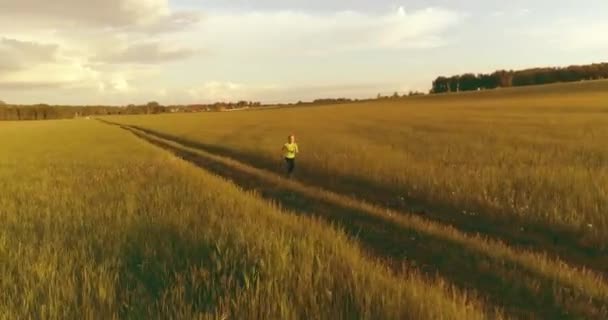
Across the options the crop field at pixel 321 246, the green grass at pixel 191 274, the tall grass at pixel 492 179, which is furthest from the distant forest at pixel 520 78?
the green grass at pixel 191 274

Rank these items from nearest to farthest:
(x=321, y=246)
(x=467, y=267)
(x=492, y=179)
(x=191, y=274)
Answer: (x=191, y=274), (x=321, y=246), (x=467, y=267), (x=492, y=179)

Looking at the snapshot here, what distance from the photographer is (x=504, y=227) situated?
1002 centimetres

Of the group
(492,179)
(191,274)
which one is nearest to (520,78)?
(492,179)

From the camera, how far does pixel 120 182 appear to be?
1345cm

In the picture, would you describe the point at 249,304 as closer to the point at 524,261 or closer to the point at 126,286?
the point at 126,286

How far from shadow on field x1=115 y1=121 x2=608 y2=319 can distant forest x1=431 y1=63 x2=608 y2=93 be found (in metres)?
154

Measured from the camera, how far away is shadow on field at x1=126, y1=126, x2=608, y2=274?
8.32 meters

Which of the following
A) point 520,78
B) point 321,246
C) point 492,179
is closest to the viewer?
point 321,246

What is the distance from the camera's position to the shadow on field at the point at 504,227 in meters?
8.32

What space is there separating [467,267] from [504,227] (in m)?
→ 3.11

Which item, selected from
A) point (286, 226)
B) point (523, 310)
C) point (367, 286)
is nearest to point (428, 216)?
point (286, 226)

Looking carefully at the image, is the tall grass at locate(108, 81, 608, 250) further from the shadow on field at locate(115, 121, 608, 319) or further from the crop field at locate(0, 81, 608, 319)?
the shadow on field at locate(115, 121, 608, 319)

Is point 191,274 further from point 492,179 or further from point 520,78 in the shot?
point 520,78

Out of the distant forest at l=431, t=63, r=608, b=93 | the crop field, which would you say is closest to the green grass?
the crop field
